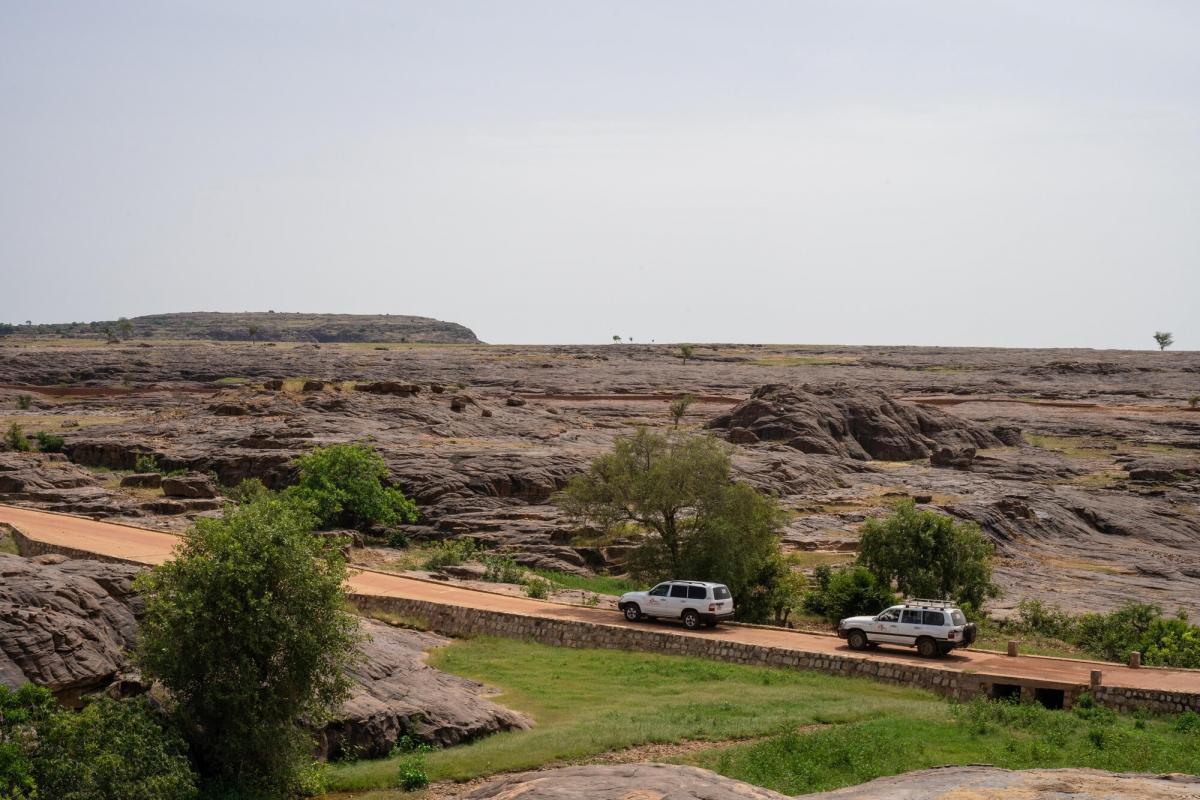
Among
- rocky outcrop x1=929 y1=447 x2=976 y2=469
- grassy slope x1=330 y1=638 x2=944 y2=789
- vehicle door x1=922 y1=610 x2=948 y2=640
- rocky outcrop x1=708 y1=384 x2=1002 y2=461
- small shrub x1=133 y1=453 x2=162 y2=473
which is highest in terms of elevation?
rocky outcrop x1=708 y1=384 x2=1002 y2=461

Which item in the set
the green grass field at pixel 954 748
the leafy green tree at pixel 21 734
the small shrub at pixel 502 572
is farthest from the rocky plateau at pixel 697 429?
the leafy green tree at pixel 21 734

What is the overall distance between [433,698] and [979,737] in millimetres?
11336

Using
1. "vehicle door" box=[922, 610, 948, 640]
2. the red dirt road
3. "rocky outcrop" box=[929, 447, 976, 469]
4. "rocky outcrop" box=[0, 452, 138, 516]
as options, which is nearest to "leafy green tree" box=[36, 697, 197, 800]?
the red dirt road

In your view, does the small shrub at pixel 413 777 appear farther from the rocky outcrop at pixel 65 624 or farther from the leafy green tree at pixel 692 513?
the leafy green tree at pixel 692 513

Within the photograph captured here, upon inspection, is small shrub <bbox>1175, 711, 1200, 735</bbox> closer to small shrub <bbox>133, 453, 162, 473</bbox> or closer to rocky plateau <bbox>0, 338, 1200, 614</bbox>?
rocky plateau <bbox>0, 338, 1200, 614</bbox>

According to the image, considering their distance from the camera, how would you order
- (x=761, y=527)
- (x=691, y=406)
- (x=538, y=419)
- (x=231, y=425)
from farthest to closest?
(x=691, y=406) < (x=538, y=419) < (x=231, y=425) < (x=761, y=527)

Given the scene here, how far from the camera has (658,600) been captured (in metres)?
35.6

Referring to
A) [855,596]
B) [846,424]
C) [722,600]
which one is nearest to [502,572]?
[722,600]

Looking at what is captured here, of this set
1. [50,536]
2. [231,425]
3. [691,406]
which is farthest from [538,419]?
[50,536]

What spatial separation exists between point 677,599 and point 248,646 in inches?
657

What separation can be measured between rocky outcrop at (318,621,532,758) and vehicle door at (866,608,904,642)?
1147 centimetres

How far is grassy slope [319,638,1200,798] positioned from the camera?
69.9 ft

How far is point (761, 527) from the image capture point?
39.7m

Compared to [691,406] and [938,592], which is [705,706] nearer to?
[938,592]
